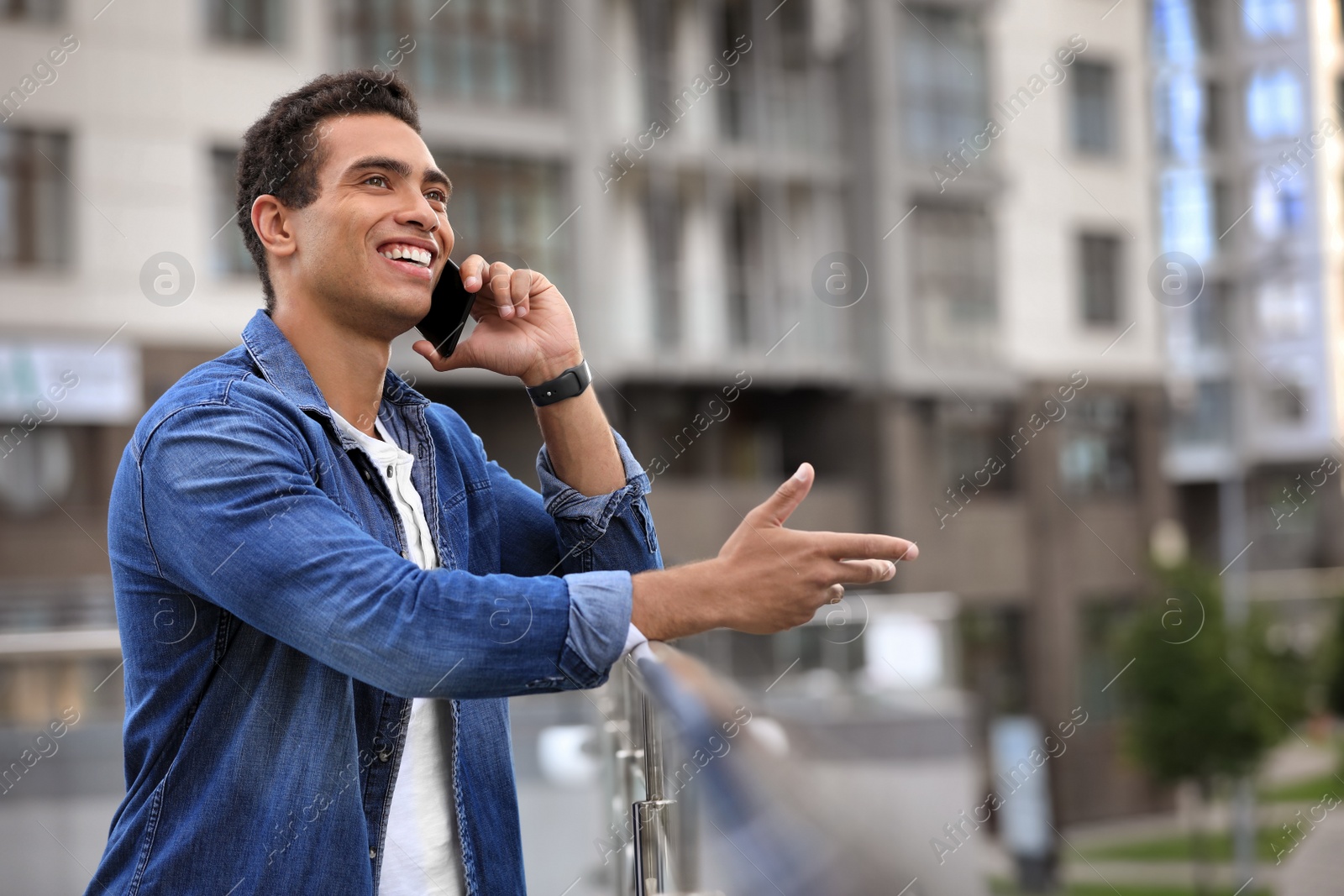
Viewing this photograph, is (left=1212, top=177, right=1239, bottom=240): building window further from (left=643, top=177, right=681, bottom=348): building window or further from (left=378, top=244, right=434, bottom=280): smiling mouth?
(left=378, top=244, right=434, bottom=280): smiling mouth

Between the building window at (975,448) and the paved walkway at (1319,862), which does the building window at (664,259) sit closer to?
the building window at (975,448)

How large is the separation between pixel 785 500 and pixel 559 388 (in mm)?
633

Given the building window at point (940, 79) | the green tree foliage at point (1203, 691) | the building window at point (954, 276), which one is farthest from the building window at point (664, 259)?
the green tree foliage at point (1203, 691)

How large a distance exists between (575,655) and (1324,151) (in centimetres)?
3394

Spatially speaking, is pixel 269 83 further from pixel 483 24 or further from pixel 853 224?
pixel 853 224

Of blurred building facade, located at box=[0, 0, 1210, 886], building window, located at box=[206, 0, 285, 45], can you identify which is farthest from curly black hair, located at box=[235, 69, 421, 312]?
building window, located at box=[206, 0, 285, 45]

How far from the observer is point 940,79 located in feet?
68.5

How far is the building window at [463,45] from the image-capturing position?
16219mm

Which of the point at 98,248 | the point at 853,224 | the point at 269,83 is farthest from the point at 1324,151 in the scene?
the point at 98,248

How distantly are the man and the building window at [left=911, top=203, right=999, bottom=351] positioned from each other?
18713mm

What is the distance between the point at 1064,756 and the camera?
22.0 m

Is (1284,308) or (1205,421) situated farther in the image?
(1284,308)

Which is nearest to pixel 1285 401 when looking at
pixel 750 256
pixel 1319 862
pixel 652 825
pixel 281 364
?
pixel 1319 862

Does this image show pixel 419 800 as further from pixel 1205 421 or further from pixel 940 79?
pixel 1205 421
